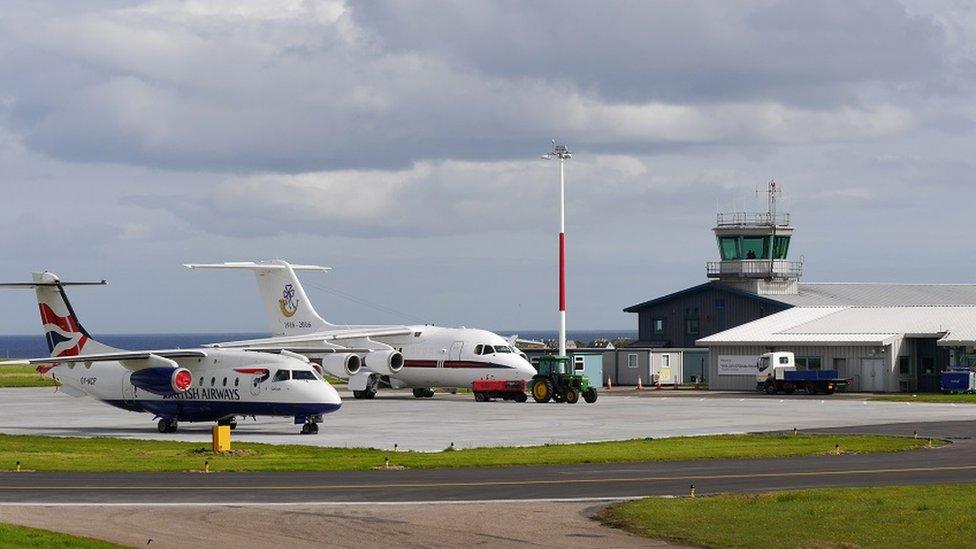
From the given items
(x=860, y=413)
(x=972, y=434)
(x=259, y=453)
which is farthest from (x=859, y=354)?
(x=259, y=453)

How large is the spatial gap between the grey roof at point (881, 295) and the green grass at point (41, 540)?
85319 millimetres

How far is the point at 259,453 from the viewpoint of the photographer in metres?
41.0

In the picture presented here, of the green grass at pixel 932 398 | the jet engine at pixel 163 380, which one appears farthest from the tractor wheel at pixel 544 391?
the jet engine at pixel 163 380

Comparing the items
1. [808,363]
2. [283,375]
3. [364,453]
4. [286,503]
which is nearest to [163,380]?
[283,375]

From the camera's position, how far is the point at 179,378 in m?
50.3

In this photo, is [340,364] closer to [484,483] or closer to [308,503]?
[484,483]

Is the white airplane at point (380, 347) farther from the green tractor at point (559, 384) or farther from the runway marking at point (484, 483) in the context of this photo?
the runway marking at point (484, 483)

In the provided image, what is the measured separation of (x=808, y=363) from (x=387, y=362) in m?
26.7

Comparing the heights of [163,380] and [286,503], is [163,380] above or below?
above

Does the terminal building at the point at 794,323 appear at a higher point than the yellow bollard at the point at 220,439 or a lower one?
higher

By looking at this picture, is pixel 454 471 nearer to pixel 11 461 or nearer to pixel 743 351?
pixel 11 461

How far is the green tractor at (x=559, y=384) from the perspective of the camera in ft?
233

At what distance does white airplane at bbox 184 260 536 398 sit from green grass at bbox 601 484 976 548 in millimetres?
42863

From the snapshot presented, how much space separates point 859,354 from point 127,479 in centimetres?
5912
